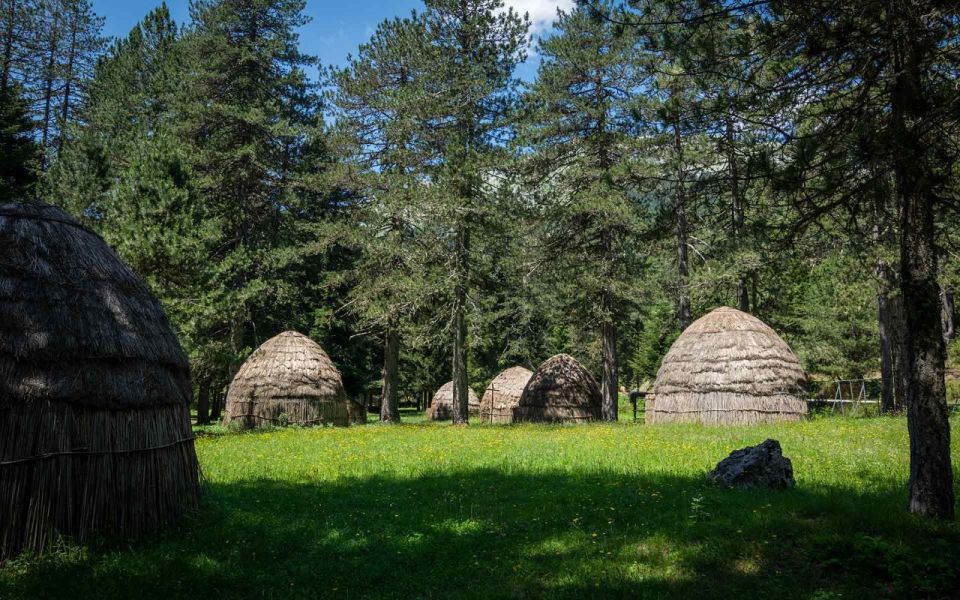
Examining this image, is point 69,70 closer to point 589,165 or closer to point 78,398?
point 589,165

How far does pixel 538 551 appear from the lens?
6387 millimetres

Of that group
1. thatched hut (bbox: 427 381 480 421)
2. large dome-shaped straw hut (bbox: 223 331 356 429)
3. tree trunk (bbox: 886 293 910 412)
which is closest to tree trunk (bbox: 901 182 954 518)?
tree trunk (bbox: 886 293 910 412)

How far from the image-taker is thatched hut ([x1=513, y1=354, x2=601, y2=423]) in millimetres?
26219

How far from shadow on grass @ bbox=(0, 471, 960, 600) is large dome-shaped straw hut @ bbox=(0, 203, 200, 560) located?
0.43 meters

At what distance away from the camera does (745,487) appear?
8.43 metres

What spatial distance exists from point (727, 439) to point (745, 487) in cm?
627

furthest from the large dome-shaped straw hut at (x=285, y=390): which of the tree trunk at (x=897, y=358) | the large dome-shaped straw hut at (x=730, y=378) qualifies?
the tree trunk at (x=897, y=358)

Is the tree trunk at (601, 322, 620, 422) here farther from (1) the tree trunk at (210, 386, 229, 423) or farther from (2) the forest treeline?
(1) the tree trunk at (210, 386, 229, 423)

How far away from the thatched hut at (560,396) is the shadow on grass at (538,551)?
697 inches

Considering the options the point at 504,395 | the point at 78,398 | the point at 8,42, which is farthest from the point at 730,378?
the point at 8,42

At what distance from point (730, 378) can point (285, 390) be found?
626 inches

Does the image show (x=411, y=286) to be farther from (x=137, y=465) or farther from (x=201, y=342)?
(x=137, y=465)

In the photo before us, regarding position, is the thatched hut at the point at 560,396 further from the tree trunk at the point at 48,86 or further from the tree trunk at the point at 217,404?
the tree trunk at the point at 48,86

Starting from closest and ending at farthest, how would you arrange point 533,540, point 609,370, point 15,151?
1. point 533,540
2. point 609,370
3. point 15,151
